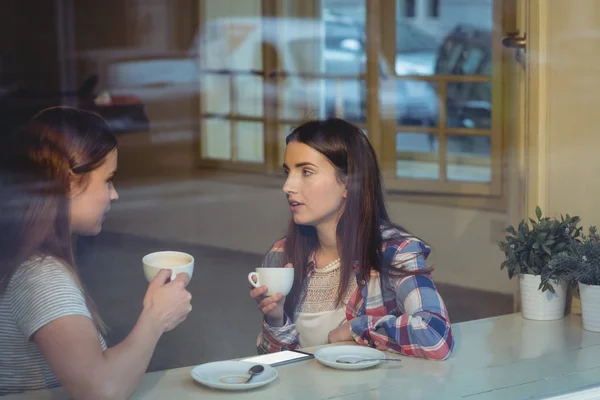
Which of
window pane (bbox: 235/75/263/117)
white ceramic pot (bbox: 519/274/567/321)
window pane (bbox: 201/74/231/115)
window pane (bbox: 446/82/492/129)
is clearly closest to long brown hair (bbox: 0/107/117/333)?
white ceramic pot (bbox: 519/274/567/321)

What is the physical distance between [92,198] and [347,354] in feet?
2.03

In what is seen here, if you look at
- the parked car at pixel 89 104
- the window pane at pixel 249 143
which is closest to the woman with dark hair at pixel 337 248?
the parked car at pixel 89 104

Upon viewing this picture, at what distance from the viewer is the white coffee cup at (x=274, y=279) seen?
6.39 ft

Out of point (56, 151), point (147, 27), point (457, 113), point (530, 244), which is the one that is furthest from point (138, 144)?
point (56, 151)

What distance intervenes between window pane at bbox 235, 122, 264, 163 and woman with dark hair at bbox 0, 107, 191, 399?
2.04 m

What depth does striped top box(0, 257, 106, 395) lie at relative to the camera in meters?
1.65

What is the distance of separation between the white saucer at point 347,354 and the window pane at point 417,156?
2126mm

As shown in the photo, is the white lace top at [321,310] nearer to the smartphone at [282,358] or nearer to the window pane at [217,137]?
the smartphone at [282,358]

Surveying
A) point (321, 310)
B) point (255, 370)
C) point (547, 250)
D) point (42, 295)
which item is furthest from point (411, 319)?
point (42, 295)

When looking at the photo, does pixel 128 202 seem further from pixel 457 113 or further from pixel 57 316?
pixel 57 316

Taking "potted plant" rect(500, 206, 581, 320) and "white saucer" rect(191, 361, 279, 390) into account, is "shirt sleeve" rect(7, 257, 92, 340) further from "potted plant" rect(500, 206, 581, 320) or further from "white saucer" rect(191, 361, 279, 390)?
"potted plant" rect(500, 206, 581, 320)

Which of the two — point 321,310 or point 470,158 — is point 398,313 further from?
point 470,158

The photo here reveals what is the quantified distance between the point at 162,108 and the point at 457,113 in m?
1.28

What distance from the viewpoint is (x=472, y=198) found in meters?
4.14
